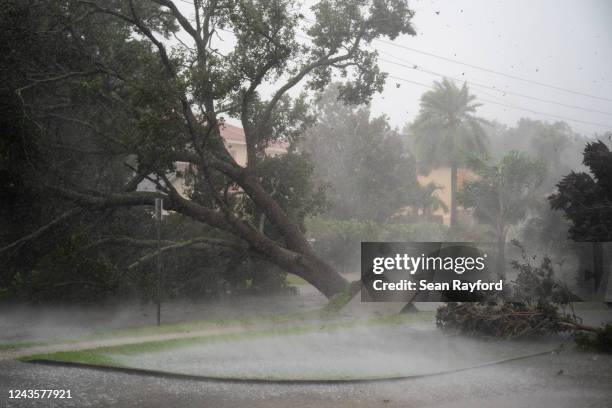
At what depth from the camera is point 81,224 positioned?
19.7 meters

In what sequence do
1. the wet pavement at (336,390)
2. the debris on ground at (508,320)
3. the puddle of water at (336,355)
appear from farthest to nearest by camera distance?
1. the debris on ground at (508,320)
2. the puddle of water at (336,355)
3. the wet pavement at (336,390)

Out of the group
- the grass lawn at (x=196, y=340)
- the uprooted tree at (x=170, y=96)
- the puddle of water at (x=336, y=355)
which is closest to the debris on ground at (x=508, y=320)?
the puddle of water at (x=336, y=355)

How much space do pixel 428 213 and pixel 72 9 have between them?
45350mm

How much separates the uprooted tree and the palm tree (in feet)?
107

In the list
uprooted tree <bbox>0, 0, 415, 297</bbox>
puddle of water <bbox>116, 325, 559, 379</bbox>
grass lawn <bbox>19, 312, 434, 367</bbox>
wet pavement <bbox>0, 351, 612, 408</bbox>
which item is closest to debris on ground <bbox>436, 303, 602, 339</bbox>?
puddle of water <bbox>116, 325, 559, 379</bbox>

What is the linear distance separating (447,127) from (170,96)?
4156 centimetres

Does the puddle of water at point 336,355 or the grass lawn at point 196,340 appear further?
the grass lawn at point 196,340

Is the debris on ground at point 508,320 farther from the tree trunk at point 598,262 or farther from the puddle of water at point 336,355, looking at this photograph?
the tree trunk at point 598,262

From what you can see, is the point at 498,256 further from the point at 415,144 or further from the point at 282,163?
the point at 415,144

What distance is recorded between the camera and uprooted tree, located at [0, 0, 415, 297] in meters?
17.3

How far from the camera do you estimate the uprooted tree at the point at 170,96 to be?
1733cm

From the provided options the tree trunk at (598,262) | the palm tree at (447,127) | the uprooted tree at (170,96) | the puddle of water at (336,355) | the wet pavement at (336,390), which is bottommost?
the wet pavement at (336,390)

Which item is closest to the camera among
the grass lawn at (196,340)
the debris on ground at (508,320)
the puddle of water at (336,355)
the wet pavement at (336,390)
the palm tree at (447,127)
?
the wet pavement at (336,390)

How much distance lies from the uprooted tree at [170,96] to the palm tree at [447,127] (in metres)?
32.5
